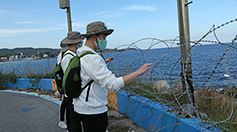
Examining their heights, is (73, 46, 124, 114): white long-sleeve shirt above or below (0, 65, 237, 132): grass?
above

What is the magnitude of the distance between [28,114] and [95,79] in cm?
444

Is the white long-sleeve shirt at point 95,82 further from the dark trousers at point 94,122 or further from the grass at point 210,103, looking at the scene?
the grass at point 210,103

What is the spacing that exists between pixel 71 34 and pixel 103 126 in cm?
204

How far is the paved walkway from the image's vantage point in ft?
15.5

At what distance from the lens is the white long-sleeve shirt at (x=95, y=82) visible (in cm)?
209

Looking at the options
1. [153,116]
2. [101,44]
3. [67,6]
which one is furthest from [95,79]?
[67,6]

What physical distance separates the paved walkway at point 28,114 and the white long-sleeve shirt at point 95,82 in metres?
2.56

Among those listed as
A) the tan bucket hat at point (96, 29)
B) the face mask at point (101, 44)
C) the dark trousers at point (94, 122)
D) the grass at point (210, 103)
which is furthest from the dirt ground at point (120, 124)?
the tan bucket hat at point (96, 29)

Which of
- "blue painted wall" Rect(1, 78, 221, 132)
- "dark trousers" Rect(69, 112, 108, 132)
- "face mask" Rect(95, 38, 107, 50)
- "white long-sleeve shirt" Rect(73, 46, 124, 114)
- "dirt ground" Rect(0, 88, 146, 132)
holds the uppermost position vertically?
"face mask" Rect(95, 38, 107, 50)

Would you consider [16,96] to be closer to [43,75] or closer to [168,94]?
[43,75]

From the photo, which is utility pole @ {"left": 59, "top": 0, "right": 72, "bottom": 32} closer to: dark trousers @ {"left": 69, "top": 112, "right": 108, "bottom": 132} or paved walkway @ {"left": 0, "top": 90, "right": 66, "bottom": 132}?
paved walkway @ {"left": 0, "top": 90, "right": 66, "bottom": 132}

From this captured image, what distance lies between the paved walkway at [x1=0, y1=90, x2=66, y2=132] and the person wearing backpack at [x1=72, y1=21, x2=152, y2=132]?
248 centimetres

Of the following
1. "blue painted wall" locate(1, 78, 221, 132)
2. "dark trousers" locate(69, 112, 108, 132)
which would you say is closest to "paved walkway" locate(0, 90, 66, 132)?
"blue painted wall" locate(1, 78, 221, 132)

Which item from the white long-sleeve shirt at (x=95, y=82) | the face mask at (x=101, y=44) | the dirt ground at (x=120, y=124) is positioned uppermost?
the face mask at (x=101, y=44)
